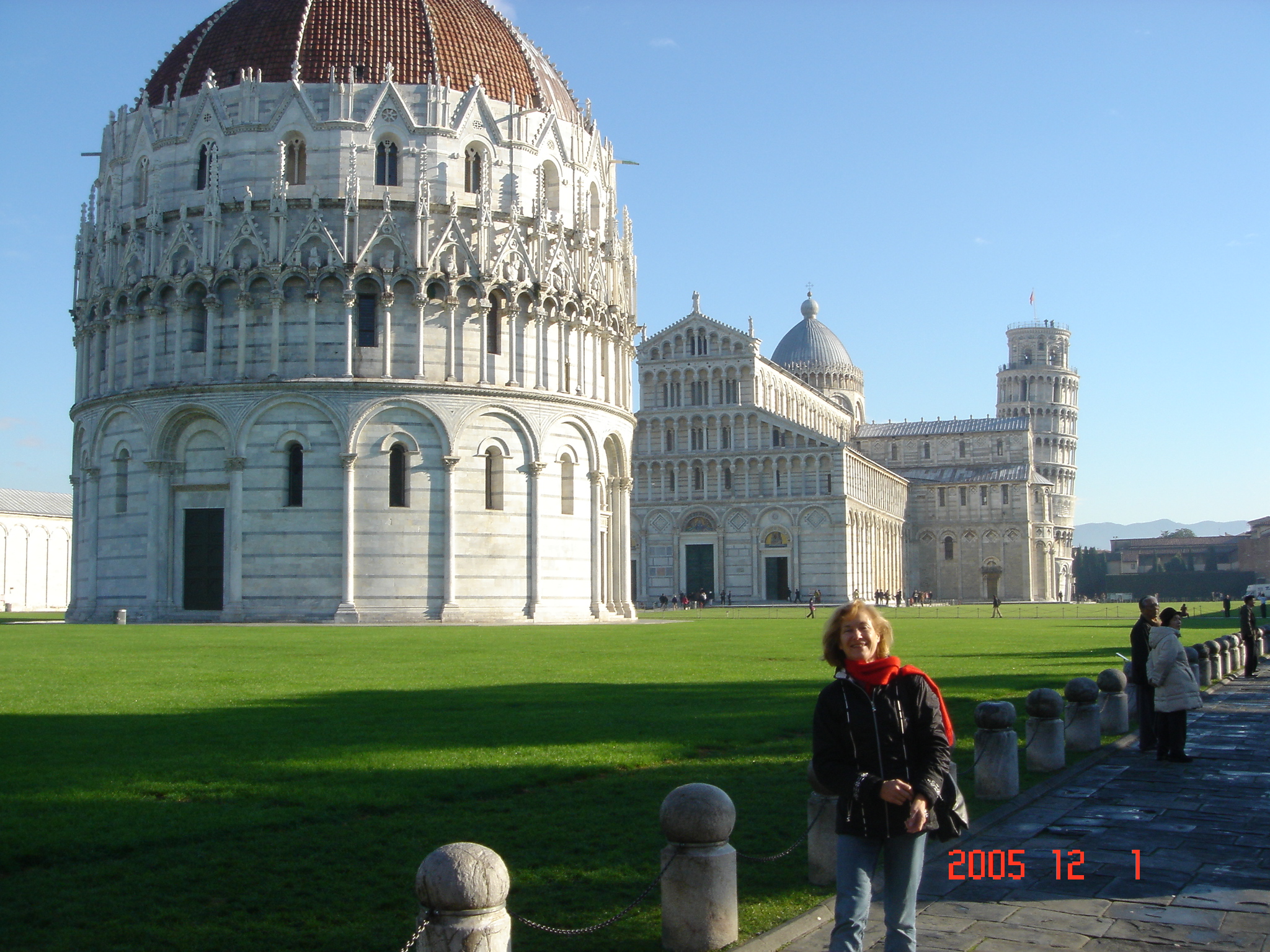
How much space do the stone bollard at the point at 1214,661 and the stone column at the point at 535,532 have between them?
1047 inches

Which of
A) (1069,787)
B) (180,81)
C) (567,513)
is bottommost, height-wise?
(1069,787)

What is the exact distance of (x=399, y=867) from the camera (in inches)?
344

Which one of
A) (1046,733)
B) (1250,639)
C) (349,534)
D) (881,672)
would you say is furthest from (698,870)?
(349,534)

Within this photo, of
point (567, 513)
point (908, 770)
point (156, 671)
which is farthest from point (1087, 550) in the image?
point (908, 770)

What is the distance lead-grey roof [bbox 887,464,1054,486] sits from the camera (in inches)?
4742

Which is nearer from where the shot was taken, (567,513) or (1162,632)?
(1162,632)

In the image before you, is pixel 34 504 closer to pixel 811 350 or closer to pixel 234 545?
pixel 234 545

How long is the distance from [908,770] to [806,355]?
127981 millimetres

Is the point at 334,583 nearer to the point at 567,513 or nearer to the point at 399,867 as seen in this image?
the point at 567,513

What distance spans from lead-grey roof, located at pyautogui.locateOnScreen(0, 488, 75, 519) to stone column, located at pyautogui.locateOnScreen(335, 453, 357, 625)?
2006 inches

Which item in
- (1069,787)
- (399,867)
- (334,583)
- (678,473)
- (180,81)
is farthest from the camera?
(678,473)

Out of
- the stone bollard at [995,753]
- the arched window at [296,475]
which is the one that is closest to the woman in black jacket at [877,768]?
the stone bollard at [995,753]

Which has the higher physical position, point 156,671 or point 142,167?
point 142,167

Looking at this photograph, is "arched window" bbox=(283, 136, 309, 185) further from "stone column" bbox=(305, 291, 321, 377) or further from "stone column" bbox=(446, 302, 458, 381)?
"stone column" bbox=(446, 302, 458, 381)
